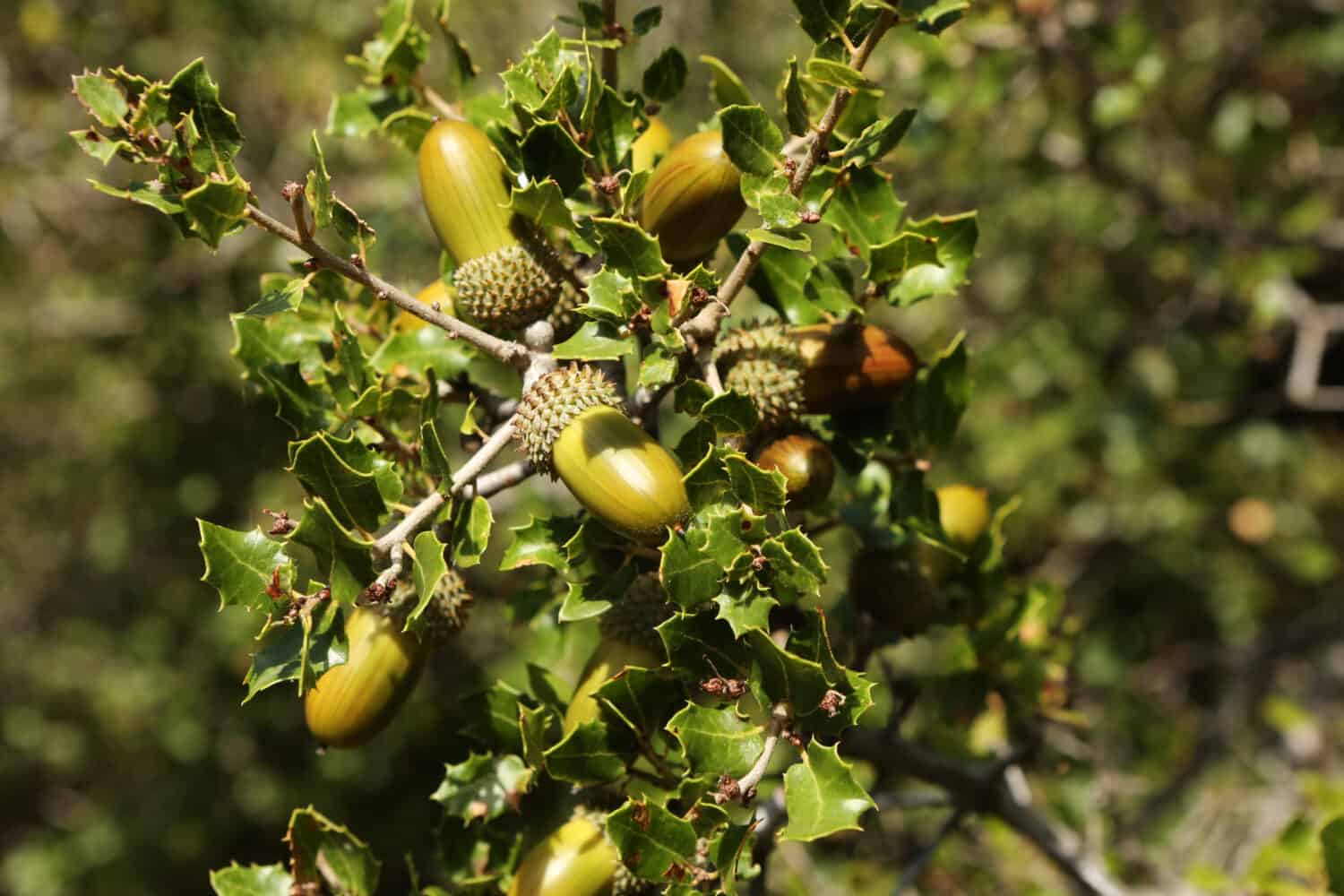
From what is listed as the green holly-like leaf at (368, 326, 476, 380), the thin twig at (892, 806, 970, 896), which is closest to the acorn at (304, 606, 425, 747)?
the green holly-like leaf at (368, 326, 476, 380)

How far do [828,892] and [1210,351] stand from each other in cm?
291

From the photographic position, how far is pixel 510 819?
165cm

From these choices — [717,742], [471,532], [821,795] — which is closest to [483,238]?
[471,532]

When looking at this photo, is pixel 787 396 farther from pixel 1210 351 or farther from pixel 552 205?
pixel 1210 351

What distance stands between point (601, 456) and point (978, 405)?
3.44 m

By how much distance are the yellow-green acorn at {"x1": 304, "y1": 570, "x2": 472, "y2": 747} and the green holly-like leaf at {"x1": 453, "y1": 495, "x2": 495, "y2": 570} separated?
14 cm

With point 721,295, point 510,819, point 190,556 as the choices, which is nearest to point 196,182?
point 721,295

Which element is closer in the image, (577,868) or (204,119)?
(204,119)

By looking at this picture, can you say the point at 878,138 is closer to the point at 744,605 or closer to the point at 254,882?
the point at 744,605

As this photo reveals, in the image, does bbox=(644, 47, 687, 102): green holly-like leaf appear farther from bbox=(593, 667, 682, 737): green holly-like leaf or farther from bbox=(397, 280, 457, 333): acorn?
bbox=(593, 667, 682, 737): green holly-like leaf

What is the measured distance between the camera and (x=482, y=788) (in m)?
1.59

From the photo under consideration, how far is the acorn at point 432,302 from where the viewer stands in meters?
1.65

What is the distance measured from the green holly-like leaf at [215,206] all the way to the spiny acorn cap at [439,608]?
1.77ft

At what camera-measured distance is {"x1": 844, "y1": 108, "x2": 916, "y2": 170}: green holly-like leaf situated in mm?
1308
